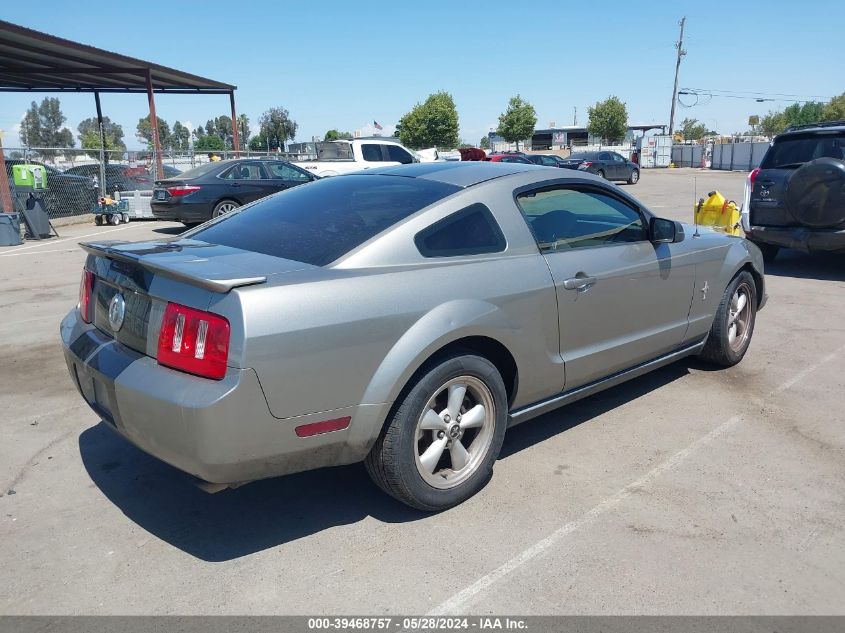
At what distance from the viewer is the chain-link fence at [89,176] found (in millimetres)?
17328

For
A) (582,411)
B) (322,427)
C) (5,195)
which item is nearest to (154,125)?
(5,195)

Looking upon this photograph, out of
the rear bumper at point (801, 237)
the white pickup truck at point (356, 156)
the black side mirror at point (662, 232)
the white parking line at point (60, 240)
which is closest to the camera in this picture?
the black side mirror at point (662, 232)

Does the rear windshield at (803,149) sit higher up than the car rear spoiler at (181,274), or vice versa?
the rear windshield at (803,149)

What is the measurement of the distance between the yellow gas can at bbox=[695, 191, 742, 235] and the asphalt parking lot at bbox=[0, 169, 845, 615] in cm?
473

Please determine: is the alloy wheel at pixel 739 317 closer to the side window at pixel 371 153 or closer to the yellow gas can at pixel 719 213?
the yellow gas can at pixel 719 213

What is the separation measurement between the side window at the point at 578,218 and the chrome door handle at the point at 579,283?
0.20 meters

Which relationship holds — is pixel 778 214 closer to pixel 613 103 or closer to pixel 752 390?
pixel 752 390

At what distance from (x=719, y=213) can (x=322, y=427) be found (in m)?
7.88

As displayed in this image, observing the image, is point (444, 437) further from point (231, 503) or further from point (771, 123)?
point (771, 123)

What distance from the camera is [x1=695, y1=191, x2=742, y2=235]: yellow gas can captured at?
29.5ft

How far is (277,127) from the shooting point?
86625 millimetres

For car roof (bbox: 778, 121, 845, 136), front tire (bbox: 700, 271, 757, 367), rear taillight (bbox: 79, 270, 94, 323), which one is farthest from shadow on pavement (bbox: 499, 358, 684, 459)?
car roof (bbox: 778, 121, 845, 136)

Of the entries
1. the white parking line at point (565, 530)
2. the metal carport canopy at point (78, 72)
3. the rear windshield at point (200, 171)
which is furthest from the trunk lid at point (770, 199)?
the metal carport canopy at point (78, 72)

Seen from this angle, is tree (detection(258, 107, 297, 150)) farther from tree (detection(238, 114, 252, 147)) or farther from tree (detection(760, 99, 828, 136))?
tree (detection(760, 99, 828, 136))
